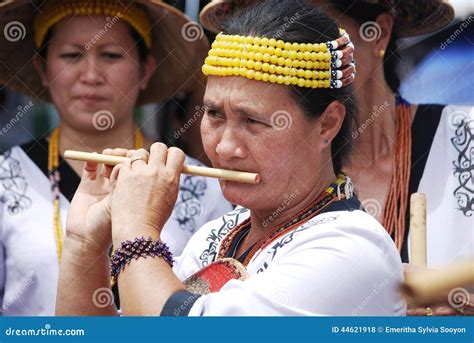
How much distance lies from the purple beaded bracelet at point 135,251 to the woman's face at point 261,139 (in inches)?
11.8

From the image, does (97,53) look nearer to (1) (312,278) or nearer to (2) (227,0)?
(2) (227,0)

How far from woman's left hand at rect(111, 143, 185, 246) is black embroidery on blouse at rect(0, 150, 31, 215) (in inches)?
55.6

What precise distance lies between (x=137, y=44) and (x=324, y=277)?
211 cm

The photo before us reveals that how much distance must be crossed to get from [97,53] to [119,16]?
0.20 metres

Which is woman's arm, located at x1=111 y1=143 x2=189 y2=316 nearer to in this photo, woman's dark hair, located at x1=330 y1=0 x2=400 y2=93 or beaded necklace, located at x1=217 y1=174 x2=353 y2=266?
beaded necklace, located at x1=217 y1=174 x2=353 y2=266

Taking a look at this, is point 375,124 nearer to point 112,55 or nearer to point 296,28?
point 112,55

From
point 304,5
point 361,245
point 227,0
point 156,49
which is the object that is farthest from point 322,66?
point 156,49

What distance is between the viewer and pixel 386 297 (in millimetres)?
2541

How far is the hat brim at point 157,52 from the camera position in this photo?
433cm

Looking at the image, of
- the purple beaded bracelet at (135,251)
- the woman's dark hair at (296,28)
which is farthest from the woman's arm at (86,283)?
the woman's dark hair at (296,28)

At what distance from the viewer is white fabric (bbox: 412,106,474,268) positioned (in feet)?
11.7

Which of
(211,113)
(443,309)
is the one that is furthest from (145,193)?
(443,309)

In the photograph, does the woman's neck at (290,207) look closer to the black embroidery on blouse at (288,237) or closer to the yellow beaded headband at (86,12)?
the black embroidery on blouse at (288,237)

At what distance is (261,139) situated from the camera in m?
2.69
